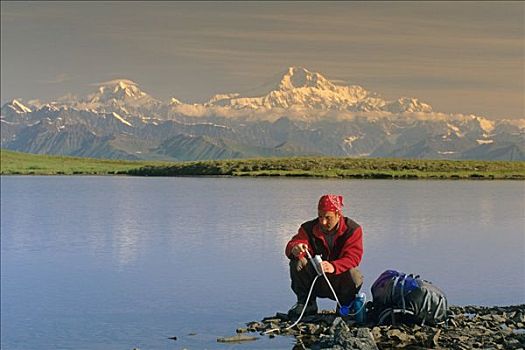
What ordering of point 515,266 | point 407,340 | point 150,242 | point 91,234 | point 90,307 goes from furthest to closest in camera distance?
point 91,234 → point 150,242 → point 515,266 → point 90,307 → point 407,340

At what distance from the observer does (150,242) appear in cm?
2589

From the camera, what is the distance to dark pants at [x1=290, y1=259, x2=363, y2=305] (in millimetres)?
12758

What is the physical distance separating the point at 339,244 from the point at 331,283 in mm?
635

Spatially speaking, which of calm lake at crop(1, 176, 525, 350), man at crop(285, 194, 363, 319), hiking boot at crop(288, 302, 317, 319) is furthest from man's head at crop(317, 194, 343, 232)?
calm lake at crop(1, 176, 525, 350)

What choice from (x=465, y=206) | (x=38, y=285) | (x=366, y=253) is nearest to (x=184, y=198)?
(x=465, y=206)

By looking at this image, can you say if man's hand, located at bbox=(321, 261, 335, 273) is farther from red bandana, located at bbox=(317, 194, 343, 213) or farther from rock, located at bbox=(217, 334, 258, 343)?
rock, located at bbox=(217, 334, 258, 343)

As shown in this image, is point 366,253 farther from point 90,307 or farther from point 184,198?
point 184,198

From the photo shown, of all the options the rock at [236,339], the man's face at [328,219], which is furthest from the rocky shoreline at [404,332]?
the man's face at [328,219]

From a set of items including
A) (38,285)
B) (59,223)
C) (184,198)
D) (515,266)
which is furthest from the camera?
(184,198)

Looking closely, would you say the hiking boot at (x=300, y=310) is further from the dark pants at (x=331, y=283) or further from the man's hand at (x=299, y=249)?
the man's hand at (x=299, y=249)

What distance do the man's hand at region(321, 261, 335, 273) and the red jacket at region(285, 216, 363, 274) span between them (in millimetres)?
71

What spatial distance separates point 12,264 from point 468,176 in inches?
2756

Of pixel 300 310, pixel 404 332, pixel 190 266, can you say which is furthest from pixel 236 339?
pixel 190 266

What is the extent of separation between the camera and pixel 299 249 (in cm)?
Result: 1242
